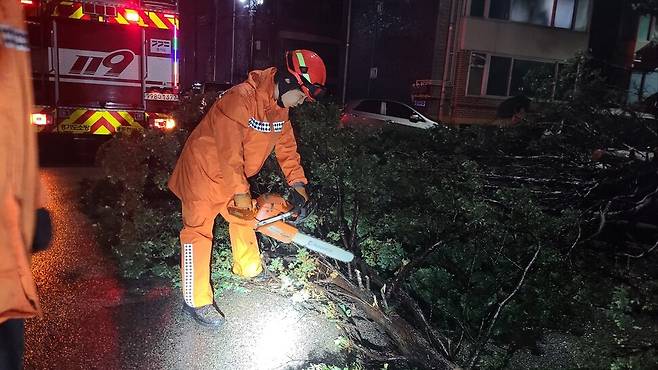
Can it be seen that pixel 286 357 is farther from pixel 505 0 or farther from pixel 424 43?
pixel 505 0

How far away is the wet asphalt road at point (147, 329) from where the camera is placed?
291cm

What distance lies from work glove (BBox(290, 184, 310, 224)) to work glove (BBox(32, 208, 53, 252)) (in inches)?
73.3

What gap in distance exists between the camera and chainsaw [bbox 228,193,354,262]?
10.6ft

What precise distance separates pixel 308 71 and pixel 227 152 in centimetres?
72

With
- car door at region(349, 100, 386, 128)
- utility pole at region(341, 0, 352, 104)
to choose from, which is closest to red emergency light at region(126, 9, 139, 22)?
car door at region(349, 100, 386, 128)

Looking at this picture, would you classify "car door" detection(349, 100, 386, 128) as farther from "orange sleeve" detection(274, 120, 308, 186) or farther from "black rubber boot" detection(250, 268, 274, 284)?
"orange sleeve" detection(274, 120, 308, 186)

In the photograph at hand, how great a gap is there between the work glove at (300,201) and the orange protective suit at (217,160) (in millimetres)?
368

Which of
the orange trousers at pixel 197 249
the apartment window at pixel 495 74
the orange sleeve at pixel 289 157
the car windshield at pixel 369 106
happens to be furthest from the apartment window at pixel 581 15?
the orange trousers at pixel 197 249

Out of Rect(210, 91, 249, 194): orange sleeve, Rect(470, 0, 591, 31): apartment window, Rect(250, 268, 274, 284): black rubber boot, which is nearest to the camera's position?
Rect(210, 91, 249, 194): orange sleeve

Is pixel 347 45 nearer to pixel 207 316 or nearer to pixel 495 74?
pixel 495 74

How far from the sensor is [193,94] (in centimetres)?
534

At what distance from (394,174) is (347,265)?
707 mm

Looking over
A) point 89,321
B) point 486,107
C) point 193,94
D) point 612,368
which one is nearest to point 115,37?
point 193,94

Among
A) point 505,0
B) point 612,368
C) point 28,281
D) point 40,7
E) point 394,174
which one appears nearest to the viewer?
point 28,281
